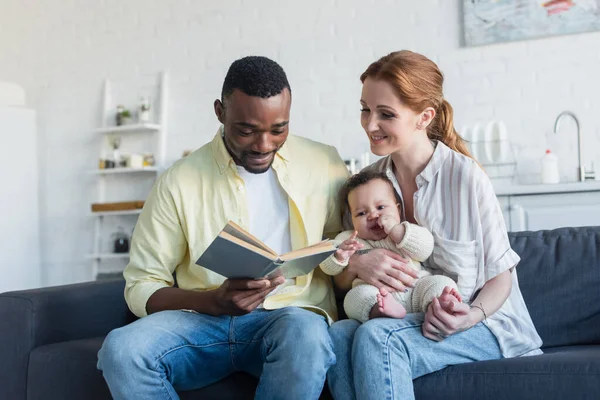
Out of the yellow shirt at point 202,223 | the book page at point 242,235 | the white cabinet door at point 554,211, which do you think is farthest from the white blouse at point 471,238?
the white cabinet door at point 554,211

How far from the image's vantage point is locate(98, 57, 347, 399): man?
1841mm

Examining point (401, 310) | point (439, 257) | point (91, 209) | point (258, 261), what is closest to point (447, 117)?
point (439, 257)

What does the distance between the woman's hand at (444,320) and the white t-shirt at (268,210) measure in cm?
45

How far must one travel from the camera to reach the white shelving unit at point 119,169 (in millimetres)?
5855

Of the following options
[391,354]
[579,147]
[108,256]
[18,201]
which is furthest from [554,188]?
[18,201]

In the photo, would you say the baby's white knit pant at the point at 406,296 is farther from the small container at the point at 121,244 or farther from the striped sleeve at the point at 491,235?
the small container at the point at 121,244

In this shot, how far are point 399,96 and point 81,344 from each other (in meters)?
1.19

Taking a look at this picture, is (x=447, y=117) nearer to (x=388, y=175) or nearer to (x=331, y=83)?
(x=388, y=175)

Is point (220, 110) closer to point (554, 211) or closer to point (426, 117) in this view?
point (426, 117)

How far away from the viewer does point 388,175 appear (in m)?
2.21

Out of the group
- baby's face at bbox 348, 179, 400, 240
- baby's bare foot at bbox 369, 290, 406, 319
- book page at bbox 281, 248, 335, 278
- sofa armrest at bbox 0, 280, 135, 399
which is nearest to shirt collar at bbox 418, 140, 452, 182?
baby's face at bbox 348, 179, 400, 240

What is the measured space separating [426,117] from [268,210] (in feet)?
1.71

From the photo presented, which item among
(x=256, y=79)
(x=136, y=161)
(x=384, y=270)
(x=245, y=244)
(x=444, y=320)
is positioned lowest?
(x=444, y=320)

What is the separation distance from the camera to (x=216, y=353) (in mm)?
1996
